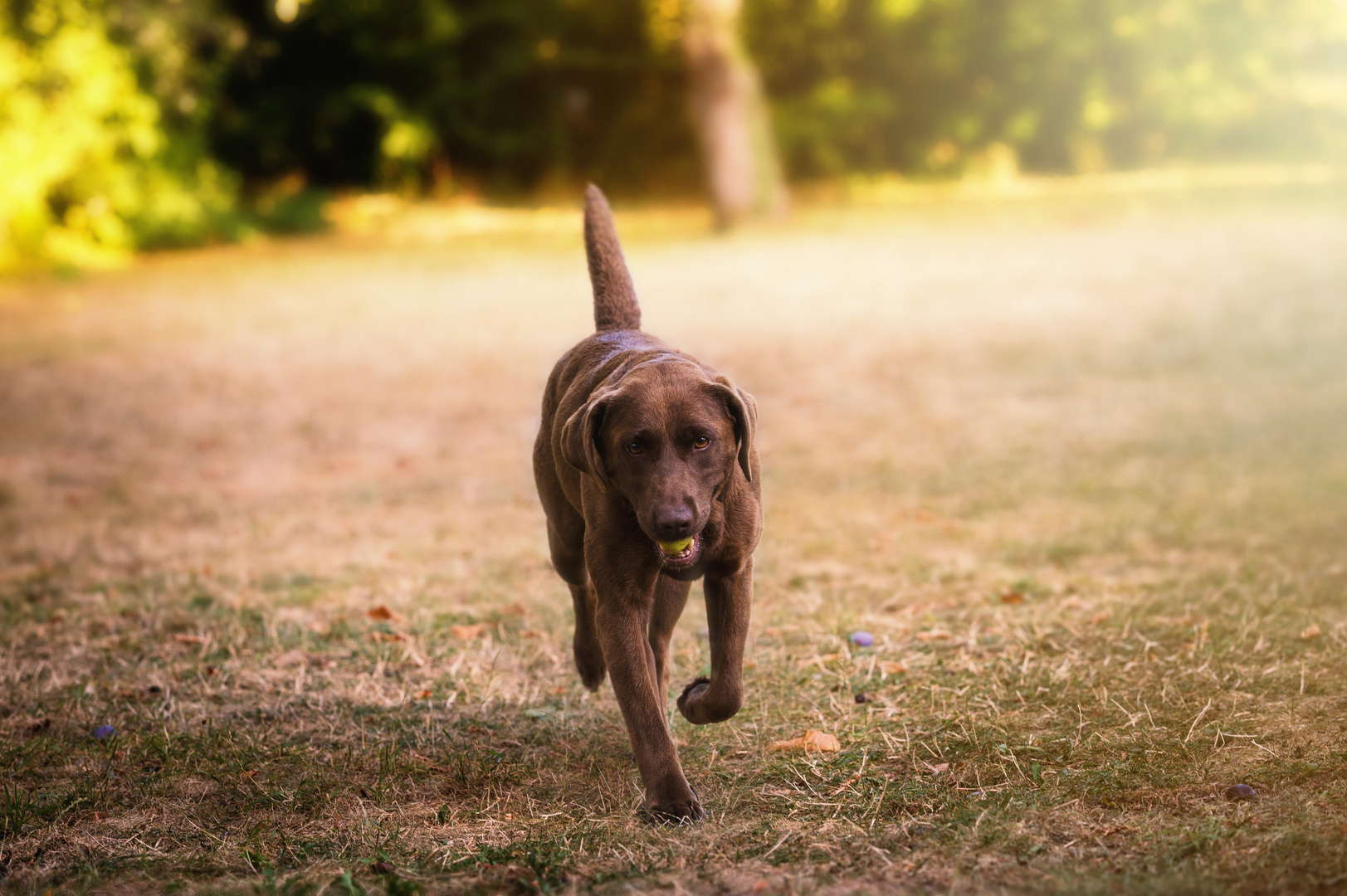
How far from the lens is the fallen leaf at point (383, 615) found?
231 inches

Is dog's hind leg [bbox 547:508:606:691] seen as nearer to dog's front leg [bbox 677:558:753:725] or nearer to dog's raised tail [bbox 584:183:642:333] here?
dog's front leg [bbox 677:558:753:725]

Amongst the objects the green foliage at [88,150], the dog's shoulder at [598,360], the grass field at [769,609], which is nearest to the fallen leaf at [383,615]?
the grass field at [769,609]

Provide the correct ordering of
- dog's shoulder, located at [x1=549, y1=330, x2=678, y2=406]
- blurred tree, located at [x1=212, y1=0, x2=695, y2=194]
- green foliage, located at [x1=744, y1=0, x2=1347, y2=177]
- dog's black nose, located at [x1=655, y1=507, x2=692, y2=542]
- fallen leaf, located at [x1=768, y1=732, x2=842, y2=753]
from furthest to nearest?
blurred tree, located at [x1=212, y1=0, x2=695, y2=194], green foliage, located at [x1=744, y1=0, x2=1347, y2=177], fallen leaf, located at [x1=768, y1=732, x2=842, y2=753], dog's shoulder, located at [x1=549, y1=330, x2=678, y2=406], dog's black nose, located at [x1=655, y1=507, x2=692, y2=542]

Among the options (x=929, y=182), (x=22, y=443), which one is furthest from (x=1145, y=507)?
(x=929, y=182)

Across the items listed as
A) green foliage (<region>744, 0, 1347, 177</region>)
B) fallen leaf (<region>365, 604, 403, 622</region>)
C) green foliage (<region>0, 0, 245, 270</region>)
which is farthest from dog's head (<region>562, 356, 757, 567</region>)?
green foliage (<region>744, 0, 1347, 177</region>)

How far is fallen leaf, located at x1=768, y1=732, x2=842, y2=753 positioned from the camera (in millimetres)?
4258

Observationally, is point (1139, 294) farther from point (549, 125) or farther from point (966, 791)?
point (549, 125)

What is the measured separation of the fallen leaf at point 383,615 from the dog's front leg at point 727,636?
225cm

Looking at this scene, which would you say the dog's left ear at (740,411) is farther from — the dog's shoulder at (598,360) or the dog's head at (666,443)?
the dog's shoulder at (598,360)

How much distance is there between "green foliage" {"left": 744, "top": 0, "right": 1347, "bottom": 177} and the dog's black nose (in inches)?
883

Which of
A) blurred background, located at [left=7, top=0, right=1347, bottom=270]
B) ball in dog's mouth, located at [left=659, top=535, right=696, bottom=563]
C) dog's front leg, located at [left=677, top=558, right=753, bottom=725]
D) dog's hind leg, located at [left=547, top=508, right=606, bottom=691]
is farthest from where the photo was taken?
blurred background, located at [left=7, top=0, right=1347, bottom=270]

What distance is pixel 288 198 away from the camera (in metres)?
24.0

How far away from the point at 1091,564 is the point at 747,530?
10.3ft

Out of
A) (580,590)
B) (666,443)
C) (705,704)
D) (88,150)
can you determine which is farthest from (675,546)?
(88,150)
